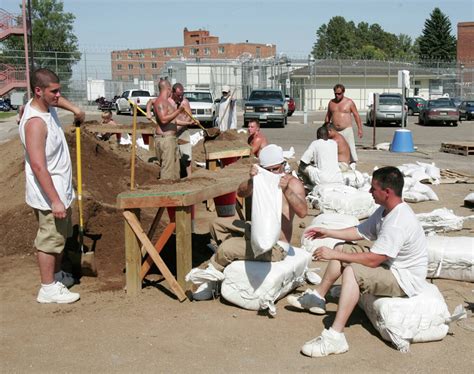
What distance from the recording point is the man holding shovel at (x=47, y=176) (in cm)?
544

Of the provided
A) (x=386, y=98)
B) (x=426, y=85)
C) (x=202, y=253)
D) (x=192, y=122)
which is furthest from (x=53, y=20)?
(x=202, y=253)

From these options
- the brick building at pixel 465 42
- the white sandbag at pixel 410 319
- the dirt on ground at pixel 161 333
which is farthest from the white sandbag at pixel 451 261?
the brick building at pixel 465 42

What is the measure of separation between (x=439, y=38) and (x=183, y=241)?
8672 cm

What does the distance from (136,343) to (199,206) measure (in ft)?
18.4

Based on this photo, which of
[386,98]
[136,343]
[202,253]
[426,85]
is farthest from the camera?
[426,85]

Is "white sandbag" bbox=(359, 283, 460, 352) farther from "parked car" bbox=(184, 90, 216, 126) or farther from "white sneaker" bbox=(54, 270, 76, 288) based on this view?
"parked car" bbox=(184, 90, 216, 126)

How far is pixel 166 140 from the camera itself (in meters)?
9.98

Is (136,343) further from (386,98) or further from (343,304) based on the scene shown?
(386,98)

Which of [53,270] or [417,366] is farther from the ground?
[53,270]

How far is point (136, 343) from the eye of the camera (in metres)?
4.88

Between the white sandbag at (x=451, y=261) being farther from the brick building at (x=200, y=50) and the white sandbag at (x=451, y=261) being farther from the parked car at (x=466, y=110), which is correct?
the brick building at (x=200, y=50)

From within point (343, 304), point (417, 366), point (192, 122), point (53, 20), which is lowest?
point (417, 366)

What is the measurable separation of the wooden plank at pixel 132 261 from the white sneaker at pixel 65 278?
25.7 inches

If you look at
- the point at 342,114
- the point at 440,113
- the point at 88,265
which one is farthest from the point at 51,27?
the point at 88,265
